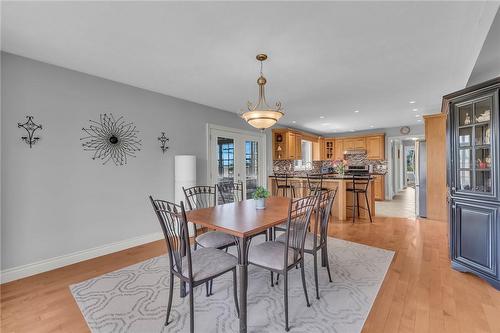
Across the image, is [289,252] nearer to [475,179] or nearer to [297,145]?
[475,179]

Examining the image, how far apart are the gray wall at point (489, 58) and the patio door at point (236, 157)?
4011mm

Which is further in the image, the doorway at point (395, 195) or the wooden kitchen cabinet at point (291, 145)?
the wooden kitchen cabinet at point (291, 145)

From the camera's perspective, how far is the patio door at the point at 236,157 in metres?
4.85

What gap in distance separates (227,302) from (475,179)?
2.90 meters

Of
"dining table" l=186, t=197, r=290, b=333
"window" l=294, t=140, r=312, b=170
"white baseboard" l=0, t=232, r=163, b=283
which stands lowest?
"white baseboard" l=0, t=232, r=163, b=283

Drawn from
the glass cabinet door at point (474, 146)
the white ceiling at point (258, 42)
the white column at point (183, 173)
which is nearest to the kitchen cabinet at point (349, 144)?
the white ceiling at point (258, 42)

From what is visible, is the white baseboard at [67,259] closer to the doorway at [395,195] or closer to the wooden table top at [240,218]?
the wooden table top at [240,218]

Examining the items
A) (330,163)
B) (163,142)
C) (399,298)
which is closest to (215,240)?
(399,298)

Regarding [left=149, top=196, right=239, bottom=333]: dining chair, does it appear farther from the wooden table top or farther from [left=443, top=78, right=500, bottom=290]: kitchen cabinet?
[left=443, top=78, right=500, bottom=290]: kitchen cabinet

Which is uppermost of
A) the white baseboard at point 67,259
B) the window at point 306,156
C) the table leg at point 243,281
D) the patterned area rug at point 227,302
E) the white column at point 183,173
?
the window at point 306,156

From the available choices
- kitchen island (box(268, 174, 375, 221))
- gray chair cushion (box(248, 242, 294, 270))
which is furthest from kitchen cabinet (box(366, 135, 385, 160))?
gray chair cushion (box(248, 242, 294, 270))

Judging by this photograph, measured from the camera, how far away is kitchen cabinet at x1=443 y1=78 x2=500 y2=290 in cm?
225

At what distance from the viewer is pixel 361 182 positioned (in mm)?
5121

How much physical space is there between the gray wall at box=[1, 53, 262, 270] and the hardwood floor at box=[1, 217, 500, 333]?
15.5 inches
